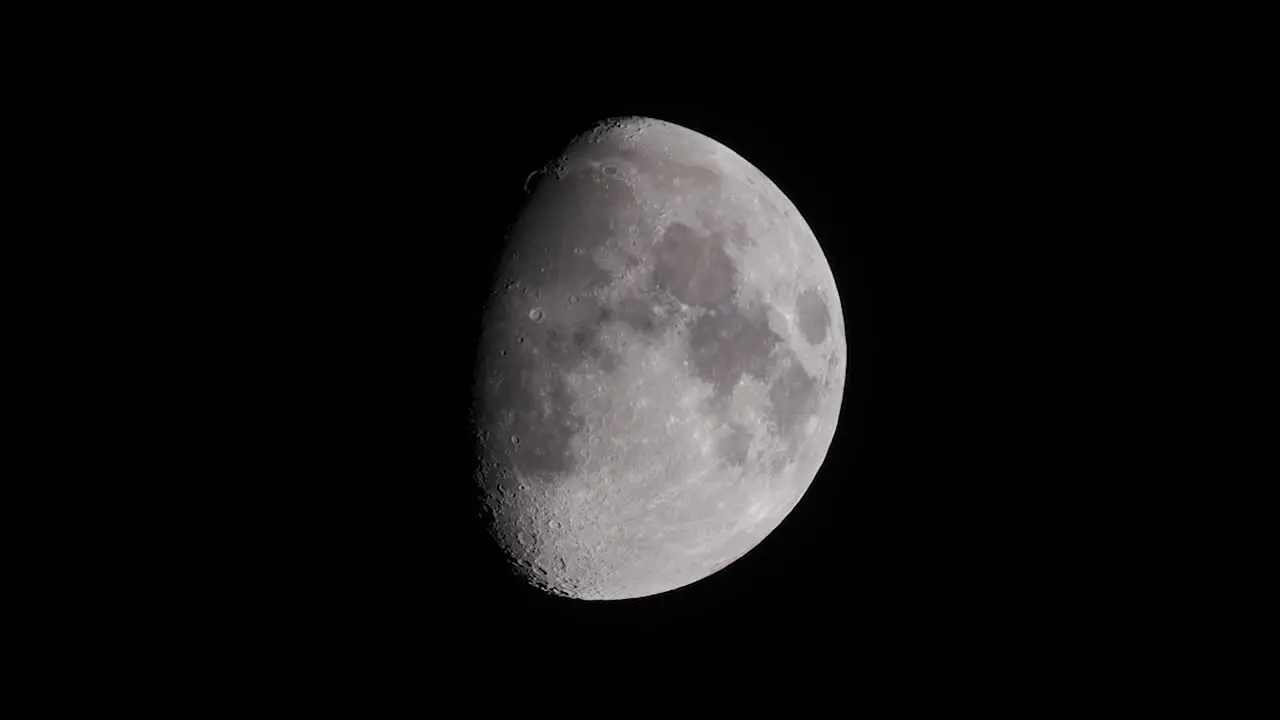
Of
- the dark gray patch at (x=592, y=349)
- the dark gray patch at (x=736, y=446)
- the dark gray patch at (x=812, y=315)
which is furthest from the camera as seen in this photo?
the dark gray patch at (x=812, y=315)

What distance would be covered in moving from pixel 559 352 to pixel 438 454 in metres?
0.78

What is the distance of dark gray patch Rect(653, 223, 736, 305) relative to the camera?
161 inches

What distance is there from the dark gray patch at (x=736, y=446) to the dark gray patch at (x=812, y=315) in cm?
59

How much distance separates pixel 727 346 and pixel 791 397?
1.58 ft

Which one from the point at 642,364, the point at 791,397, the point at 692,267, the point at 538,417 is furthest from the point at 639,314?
the point at 791,397

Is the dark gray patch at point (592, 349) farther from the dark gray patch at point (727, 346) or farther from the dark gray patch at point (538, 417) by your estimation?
the dark gray patch at point (727, 346)

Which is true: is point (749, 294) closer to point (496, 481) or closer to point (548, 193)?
point (548, 193)

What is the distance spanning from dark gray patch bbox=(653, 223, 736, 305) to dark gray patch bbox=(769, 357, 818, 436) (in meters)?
0.50

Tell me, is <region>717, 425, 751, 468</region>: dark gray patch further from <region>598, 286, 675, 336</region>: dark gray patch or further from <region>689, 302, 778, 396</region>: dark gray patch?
<region>598, 286, 675, 336</region>: dark gray patch

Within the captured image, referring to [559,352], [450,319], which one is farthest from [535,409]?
[450,319]

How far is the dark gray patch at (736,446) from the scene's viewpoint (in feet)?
13.9

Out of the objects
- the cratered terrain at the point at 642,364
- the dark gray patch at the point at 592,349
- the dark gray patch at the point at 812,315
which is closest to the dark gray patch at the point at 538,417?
the cratered terrain at the point at 642,364

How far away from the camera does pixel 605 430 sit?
4.06 m

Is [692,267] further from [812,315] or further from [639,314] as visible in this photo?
[812,315]
